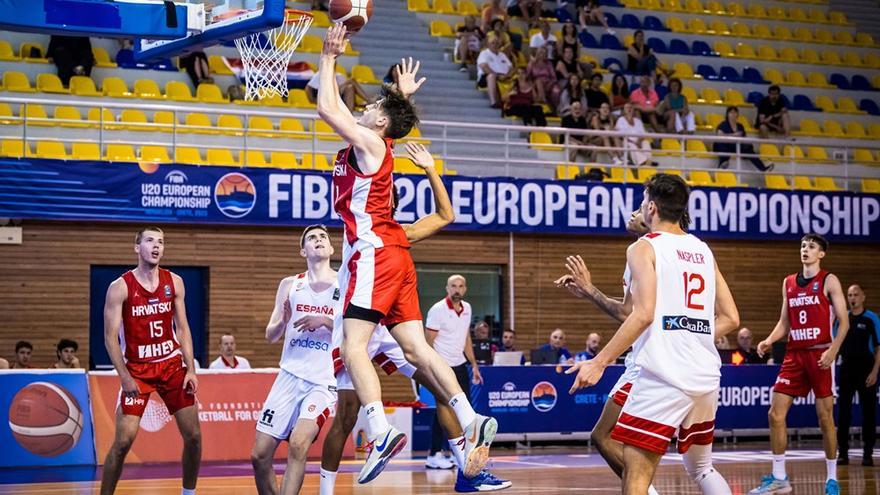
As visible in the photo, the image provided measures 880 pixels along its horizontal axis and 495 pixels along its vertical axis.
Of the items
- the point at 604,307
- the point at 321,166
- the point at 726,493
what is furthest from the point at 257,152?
the point at 726,493

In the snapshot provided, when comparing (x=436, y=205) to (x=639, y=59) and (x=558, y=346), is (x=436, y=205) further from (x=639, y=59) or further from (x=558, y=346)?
(x=639, y=59)

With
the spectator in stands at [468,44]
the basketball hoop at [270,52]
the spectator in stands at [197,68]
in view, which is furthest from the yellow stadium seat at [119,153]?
the spectator in stands at [468,44]

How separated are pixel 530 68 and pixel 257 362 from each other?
8.40 m

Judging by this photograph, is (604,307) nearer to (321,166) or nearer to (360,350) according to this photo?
(360,350)

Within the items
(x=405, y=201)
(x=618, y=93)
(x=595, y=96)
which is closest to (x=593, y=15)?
(x=618, y=93)

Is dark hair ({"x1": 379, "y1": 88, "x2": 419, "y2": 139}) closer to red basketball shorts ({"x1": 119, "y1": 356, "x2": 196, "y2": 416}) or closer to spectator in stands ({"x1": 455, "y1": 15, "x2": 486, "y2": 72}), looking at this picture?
red basketball shorts ({"x1": 119, "y1": 356, "x2": 196, "y2": 416})

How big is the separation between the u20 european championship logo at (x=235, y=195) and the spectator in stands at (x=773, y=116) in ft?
37.3

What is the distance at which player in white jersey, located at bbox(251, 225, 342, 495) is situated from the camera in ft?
31.8

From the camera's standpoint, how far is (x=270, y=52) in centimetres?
1373

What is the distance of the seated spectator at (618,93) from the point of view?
81.7 ft

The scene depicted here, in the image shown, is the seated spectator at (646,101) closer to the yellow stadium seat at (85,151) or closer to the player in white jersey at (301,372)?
the yellow stadium seat at (85,151)

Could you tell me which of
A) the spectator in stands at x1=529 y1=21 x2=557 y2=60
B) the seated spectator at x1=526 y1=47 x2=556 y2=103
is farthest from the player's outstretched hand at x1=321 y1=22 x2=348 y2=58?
the spectator in stands at x1=529 y1=21 x2=557 y2=60

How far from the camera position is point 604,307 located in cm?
916

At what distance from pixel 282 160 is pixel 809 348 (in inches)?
394
